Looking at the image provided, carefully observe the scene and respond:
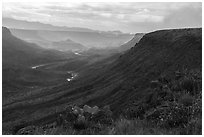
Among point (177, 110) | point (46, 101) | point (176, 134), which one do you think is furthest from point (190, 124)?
point (46, 101)

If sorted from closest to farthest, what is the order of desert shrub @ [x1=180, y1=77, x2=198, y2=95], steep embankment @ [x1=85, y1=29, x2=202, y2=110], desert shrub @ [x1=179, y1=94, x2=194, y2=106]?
desert shrub @ [x1=179, y1=94, x2=194, y2=106] → desert shrub @ [x1=180, y1=77, x2=198, y2=95] → steep embankment @ [x1=85, y1=29, x2=202, y2=110]

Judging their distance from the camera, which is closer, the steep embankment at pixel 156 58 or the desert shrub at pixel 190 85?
the desert shrub at pixel 190 85

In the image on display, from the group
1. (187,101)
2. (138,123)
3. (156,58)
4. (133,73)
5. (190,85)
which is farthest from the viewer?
(156,58)

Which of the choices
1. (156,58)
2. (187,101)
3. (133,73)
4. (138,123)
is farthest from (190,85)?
(156,58)

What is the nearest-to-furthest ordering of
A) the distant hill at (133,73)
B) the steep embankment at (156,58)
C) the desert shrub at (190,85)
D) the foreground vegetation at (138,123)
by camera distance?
the foreground vegetation at (138,123), the desert shrub at (190,85), the steep embankment at (156,58), the distant hill at (133,73)

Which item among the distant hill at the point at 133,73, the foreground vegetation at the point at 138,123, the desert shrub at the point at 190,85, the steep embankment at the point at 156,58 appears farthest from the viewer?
the distant hill at the point at 133,73

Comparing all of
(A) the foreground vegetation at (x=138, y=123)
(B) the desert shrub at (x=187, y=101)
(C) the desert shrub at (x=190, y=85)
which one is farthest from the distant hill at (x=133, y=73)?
(A) the foreground vegetation at (x=138, y=123)

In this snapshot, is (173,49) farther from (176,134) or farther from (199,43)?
(176,134)

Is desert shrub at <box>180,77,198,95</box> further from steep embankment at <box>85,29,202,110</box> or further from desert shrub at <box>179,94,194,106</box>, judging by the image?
steep embankment at <box>85,29,202,110</box>

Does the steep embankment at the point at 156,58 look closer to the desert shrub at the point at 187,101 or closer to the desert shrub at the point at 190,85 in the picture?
the desert shrub at the point at 190,85

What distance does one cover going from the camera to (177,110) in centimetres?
1133

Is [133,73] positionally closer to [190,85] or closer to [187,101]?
[190,85]

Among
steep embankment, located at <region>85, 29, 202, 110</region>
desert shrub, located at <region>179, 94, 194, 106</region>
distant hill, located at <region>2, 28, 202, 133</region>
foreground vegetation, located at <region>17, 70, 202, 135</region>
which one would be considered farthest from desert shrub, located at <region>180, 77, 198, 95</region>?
steep embankment, located at <region>85, 29, 202, 110</region>

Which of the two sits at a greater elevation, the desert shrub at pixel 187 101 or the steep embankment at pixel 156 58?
the desert shrub at pixel 187 101
